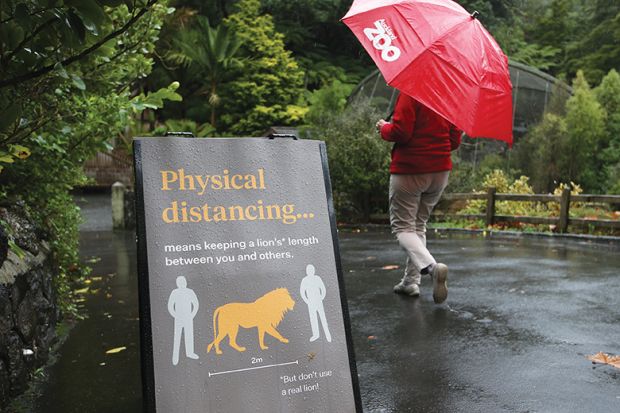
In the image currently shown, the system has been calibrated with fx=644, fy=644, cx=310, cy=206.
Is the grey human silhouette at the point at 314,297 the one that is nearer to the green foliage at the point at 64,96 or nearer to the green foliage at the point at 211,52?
the green foliage at the point at 64,96

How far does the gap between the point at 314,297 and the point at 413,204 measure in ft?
9.70

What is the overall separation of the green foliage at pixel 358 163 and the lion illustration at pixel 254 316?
12.0 meters

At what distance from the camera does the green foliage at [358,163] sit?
1510cm

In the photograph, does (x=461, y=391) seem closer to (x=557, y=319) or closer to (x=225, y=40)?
(x=557, y=319)

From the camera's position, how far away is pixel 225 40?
2988cm

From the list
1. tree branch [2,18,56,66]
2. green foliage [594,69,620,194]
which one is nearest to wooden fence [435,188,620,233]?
green foliage [594,69,620,194]

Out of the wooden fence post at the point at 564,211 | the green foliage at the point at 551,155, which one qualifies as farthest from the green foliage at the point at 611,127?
the wooden fence post at the point at 564,211

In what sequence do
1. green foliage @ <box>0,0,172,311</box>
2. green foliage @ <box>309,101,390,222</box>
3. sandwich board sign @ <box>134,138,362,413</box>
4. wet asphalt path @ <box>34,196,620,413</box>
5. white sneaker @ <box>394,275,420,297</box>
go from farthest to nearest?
green foliage @ <box>309,101,390,222</box> < white sneaker @ <box>394,275,420,297</box> < wet asphalt path @ <box>34,196,620,413</box> < sandwich board sign @ <box>134,138,362,413</box> < green foliage @ <box>0,0,172,311</box>

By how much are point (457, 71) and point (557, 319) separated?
2355mm

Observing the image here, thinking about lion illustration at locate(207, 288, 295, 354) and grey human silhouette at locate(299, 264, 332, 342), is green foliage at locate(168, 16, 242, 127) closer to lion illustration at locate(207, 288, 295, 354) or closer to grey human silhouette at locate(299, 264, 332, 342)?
grey human silhouette at locate(299, 264, 332, 342)

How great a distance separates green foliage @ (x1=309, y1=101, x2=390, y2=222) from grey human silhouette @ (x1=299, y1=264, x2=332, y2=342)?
11.9 meters

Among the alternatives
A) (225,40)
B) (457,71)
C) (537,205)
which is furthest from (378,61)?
(225,40)

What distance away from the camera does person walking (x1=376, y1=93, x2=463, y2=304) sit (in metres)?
5.66

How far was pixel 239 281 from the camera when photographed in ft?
10.1
